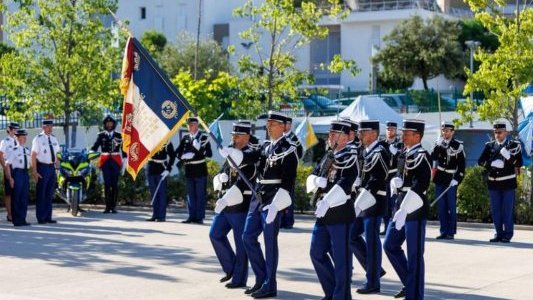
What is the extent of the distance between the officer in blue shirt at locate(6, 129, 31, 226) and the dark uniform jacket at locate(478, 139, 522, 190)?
7.99 meters

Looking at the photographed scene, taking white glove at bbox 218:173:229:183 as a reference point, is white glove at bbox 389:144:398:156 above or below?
above

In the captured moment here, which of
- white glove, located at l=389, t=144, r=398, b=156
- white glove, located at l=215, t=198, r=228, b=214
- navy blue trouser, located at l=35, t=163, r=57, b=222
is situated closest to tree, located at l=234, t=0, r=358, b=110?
navy blue trouser, located at l=35, t=163, r=57, b=222

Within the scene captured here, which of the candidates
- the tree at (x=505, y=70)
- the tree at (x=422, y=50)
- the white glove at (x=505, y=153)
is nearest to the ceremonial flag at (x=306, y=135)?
the tree at (x=505, y=70)

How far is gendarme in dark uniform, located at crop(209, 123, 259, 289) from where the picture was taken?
39.5 ft

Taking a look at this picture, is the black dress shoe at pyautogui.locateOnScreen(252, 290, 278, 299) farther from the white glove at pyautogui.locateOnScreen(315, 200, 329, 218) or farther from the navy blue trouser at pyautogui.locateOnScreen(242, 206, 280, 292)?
the white glove at pyautogui.locateOnScreen(315, 200, 329, 218)

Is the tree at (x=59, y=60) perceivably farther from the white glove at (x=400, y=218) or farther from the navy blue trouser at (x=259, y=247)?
the white glove at (x=400, y=218)

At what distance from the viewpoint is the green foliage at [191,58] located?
5581 cm

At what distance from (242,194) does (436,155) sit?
21.2 ft

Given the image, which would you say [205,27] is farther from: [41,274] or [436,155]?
[41,274]

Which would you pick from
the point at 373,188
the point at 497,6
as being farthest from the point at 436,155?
the point at 373,188

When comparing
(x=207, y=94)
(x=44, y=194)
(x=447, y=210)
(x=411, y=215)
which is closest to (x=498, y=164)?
(x=447, y=210)

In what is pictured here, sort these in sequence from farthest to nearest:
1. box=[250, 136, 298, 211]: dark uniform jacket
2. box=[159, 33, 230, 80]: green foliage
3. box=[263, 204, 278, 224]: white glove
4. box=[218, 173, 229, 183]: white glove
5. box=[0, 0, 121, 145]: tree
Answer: box=[159, 33, 230, 80]: green foliage < box=[0, 0, 121, 145]: tree < box=[218, 173, 229, 183]: white glove < box=[250, 136, 298, 211]: dark uniform jacket < box=[263, 204, 278, 224]: white glove

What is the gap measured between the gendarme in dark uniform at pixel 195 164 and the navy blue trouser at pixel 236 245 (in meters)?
7.14

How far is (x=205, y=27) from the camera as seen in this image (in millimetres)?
69625
